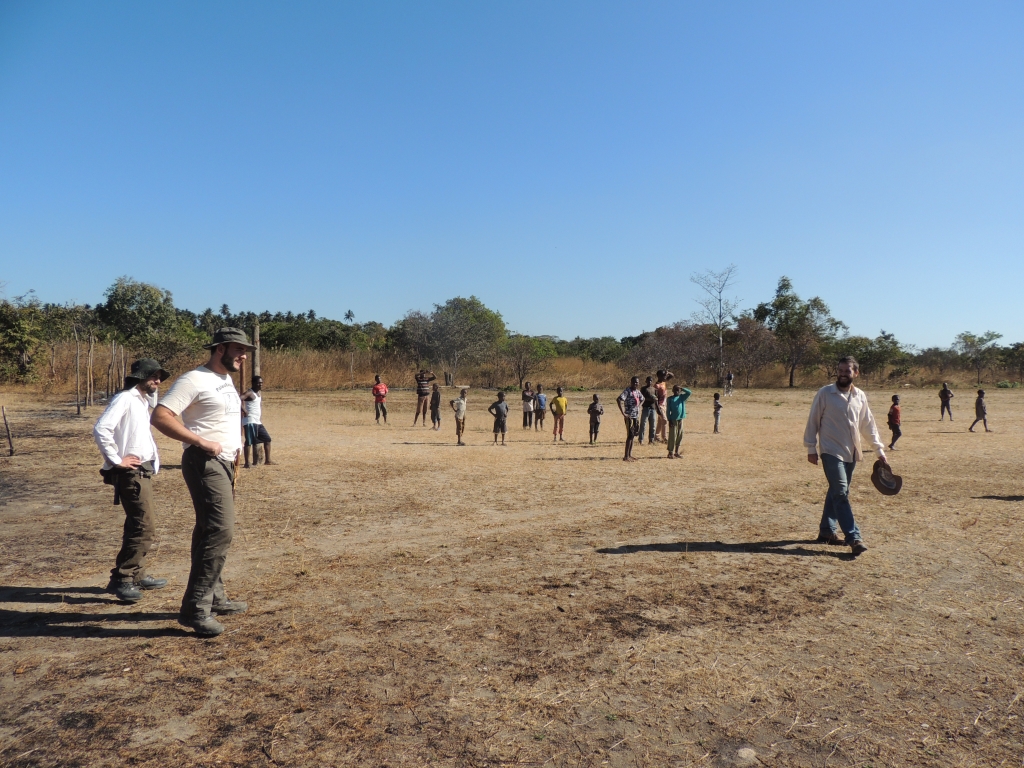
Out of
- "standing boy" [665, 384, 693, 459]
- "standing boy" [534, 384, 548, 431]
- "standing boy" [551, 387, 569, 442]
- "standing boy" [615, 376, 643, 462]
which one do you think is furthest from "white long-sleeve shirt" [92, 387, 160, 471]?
"standing boy" [534, 384, 548, 431]

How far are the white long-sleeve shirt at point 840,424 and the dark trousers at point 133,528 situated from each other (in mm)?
5597

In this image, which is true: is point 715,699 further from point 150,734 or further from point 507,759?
point 150,734

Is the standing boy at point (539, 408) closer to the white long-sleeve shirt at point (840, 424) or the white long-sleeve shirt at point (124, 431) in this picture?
the white long-sleeve shirt at point (840, 424)

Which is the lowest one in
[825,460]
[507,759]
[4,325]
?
[507,759]

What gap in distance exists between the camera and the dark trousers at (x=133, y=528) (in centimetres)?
505

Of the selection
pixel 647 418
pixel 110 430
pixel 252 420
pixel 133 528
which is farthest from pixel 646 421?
pixel 110 430

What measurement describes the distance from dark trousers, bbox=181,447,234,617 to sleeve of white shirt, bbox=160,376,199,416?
0.88 feet

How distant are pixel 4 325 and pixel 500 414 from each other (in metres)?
24.0

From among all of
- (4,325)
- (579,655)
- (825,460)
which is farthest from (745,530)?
(4,325)

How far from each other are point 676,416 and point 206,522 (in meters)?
11.0

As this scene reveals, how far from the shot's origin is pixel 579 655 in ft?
13.7

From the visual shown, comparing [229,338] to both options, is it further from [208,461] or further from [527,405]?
[527,405]

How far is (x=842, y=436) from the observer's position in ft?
21.8

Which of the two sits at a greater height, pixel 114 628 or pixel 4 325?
pixel 4 325
